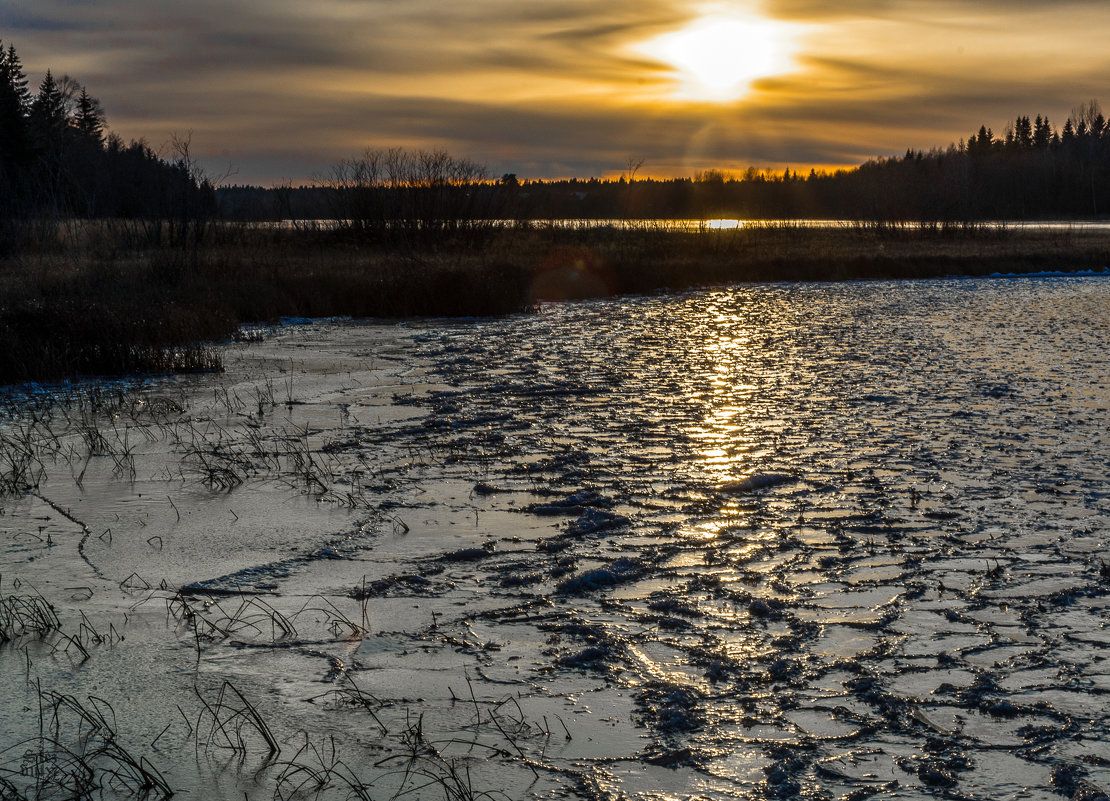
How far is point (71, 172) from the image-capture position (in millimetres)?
47906

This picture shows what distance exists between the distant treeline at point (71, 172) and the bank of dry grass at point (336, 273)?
1353 mm

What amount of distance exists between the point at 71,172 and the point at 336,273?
106 ft

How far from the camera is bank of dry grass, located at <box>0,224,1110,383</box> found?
13.6 meters

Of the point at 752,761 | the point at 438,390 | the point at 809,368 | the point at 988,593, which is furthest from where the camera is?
the point at 809,368

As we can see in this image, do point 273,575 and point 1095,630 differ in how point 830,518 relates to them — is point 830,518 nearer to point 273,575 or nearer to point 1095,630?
point 1095,630

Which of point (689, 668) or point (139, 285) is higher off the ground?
point (139, 285)

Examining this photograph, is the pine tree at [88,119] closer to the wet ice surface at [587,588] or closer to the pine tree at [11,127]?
the pine tree at [11,127]

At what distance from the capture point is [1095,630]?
432cm

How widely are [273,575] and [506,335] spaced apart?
12.4 metres

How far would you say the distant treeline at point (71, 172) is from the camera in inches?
1048

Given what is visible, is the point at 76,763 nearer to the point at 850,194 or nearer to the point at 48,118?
the point at 48,118

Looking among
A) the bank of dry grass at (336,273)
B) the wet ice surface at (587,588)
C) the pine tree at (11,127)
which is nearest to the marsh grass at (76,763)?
the wet ice surface at (587,588)

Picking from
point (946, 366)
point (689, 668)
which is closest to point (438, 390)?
point (946, 366)

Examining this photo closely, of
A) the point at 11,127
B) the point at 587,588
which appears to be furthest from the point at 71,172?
the point at 587,588
